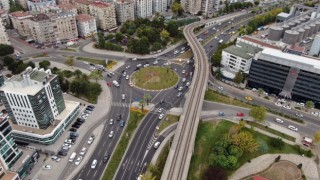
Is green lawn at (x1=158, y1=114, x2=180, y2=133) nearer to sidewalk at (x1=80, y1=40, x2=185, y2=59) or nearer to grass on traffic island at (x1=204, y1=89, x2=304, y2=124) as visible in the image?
grass on traffic island at (x1=204, y1=89, x2=304, y2=124)

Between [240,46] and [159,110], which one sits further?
[240,46]

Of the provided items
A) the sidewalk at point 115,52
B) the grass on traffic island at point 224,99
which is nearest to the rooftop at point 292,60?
the grass on traffic island at point 224,99

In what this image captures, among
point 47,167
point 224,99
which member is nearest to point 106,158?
point 47,167

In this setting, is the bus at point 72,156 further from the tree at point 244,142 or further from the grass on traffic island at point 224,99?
the grass on traffic island at point 224,99

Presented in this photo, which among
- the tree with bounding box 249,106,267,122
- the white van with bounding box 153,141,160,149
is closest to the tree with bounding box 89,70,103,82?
the white van with bounding box 153,141,160,149

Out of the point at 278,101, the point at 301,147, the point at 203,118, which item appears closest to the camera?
the point at 301,147

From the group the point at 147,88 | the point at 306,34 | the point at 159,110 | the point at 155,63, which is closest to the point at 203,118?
the point at 159,110

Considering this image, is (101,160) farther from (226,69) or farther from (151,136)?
(226,69)
